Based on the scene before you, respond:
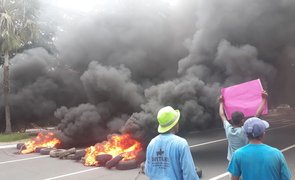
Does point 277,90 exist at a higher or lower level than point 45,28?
lower

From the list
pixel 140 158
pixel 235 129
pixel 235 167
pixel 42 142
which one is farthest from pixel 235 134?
pixel 42 142

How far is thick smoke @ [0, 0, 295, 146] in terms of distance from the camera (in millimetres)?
12180

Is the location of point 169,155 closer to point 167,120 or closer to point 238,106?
point 167,120

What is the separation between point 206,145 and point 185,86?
2.73m

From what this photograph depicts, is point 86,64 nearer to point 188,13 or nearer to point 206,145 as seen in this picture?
point 188,13

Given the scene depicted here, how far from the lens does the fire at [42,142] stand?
13647 mm

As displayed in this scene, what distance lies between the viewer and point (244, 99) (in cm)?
546

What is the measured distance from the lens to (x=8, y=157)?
1238 centimetres

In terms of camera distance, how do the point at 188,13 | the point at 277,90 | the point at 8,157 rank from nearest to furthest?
the point at 8,157, the point at 188,13, the point at 277,90

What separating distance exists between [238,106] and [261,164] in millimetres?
2273

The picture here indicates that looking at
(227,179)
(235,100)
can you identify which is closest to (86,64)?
(227,179)

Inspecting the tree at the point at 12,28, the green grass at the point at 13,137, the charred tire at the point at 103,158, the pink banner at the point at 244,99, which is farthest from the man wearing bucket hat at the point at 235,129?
the tree at the point at 12,28

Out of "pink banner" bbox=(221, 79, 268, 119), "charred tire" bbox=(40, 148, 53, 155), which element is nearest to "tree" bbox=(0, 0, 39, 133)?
"charred tire" bbox=(40, 148, 53, 155)

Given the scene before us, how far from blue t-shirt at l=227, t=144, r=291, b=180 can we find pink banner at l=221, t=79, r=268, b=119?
2.06 meters
